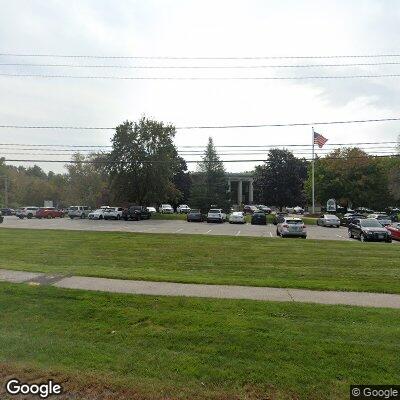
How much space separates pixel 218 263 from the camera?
13930mm

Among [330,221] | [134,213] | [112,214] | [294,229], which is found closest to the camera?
[294,229]

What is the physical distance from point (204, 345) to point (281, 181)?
77257 mm

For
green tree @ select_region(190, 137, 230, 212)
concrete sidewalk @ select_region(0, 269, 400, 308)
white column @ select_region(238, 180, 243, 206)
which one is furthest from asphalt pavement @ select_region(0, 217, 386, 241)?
white column @ select_region(238, 180, 243, 206)

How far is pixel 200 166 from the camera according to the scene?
2808 inches

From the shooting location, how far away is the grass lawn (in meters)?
10.5

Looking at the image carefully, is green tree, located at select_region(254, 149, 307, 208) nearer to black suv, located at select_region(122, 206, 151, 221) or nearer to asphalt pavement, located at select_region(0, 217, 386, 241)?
black suv, located at select_region(122, 206, 151, 221)

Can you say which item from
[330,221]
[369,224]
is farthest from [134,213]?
[369,224]

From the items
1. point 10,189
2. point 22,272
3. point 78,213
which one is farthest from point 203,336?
point 10,189

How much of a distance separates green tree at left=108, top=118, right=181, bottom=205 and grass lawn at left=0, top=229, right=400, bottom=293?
4131 centimetres

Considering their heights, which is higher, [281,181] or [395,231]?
[281,181]

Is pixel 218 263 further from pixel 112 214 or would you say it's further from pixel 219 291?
pixel 112 214

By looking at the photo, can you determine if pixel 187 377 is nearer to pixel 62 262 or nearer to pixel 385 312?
pixel 385 312

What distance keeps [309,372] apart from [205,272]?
24.5 ft

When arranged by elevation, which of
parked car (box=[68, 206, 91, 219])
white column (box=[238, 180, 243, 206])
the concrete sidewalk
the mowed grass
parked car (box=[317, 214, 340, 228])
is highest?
white column (box=[238, 180, 243, 206])
